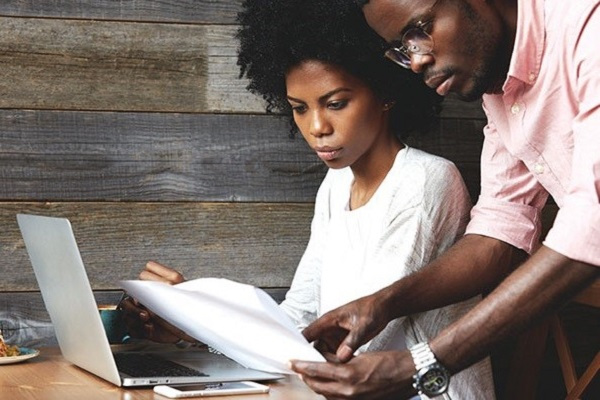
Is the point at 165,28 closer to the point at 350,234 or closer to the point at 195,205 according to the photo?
the point at 195,205

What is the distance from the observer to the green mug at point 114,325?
6.14 feet

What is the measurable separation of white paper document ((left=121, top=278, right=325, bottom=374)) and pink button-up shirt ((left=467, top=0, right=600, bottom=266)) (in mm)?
368

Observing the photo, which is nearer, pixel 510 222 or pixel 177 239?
pixel 510 222

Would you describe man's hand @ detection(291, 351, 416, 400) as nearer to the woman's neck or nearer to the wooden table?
the wooden table

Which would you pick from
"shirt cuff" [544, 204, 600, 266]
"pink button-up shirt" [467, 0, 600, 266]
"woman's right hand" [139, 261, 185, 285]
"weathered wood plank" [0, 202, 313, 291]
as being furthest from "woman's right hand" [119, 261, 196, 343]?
"shirt cuff" [544, 204, 600, 266]

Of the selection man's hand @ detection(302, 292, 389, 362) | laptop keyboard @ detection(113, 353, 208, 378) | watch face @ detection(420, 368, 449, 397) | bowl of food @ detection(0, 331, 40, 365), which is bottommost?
bowl of food @ detection(0, 331, 40, 365)

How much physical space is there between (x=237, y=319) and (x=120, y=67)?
88 cm

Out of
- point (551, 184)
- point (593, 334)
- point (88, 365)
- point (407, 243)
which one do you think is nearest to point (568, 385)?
point (593, 334)

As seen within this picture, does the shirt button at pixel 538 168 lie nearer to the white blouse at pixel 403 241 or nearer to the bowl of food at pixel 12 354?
the white blouse at pixel 403 241

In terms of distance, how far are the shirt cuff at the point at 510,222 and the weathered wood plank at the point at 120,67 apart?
2.22ft

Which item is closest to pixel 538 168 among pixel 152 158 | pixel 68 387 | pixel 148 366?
pixel 148 366

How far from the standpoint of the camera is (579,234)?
50.7 inches

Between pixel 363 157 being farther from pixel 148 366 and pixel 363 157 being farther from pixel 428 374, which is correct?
pixel 428 374

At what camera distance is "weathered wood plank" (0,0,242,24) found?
2125 mm
